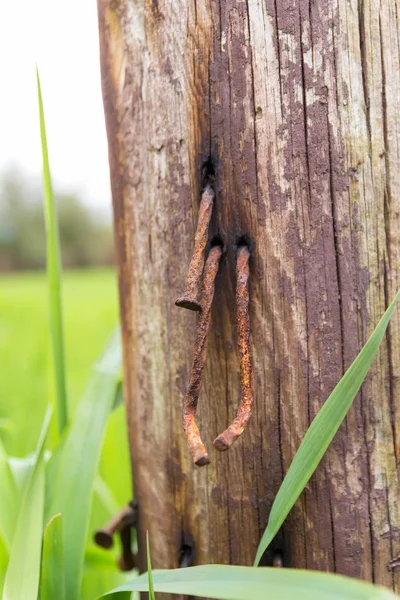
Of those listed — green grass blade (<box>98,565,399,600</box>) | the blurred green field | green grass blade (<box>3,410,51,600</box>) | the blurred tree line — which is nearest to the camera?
green grass blade (<box>98,565,399,600</box>)

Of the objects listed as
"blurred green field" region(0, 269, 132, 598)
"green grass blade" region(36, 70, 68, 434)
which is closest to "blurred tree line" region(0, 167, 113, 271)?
"blurred green field" region(0, 269, 132, 598)

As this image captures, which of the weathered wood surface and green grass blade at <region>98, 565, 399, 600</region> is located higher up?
the weathered wood surface

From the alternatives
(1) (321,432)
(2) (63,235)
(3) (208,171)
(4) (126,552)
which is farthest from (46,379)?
(2) (63,235)

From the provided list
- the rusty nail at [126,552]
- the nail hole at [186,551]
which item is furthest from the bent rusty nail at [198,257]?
the rusty nail at [126,552]

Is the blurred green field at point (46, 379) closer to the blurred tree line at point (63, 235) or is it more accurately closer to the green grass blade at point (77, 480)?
the green grass blade at point (77, 480)

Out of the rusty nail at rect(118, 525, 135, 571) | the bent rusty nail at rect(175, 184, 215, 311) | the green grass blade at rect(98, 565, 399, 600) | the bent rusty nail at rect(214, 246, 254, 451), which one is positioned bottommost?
the rusty nail at rect(118, 525, 135, 571)

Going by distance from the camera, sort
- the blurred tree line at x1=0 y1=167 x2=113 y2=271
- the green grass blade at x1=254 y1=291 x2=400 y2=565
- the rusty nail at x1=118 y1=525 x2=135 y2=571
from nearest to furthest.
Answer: the green grass blade at x1=254 y1=291 x2=400 y2=565 → the rusty nail at x1=118 y1=525 x2=135 y2=571 → the blurred tree line at x1=0 y1=167 x2=113 y2=271

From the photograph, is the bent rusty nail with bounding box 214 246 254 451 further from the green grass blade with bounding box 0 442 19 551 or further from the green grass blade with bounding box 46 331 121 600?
the green grass blade with bounding box 0 442 19 551
